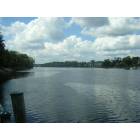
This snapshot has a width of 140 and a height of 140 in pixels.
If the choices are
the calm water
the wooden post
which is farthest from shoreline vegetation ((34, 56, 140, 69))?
the wooden post

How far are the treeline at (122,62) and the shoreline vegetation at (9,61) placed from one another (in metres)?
1.64

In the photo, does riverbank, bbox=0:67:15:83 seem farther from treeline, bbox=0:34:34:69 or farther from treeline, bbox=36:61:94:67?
treeline, bbox=36:61:94:67

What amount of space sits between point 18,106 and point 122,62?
2422 millimetres

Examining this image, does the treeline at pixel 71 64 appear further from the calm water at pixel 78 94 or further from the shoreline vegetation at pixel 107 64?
the calm water at pixel 78 94

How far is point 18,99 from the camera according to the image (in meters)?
7.92

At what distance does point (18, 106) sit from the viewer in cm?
798

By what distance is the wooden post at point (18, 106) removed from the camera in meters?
7.86

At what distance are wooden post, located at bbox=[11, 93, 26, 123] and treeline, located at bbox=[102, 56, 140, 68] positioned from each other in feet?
6.48

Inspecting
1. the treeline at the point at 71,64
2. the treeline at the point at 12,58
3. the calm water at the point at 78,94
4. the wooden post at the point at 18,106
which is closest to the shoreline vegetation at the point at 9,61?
the treeline at the point at 12,58

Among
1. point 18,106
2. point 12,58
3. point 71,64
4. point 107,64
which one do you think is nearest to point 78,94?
point 71,64

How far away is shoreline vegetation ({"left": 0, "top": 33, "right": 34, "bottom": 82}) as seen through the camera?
8.41m
